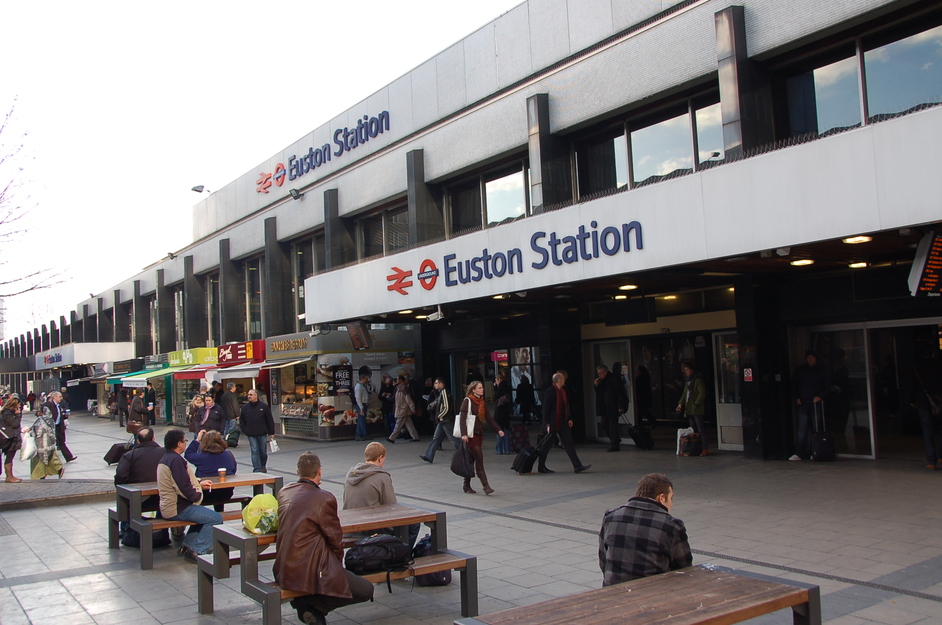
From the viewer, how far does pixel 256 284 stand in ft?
102

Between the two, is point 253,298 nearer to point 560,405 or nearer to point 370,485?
point 560,405

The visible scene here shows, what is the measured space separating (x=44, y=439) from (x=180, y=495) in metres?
8.44

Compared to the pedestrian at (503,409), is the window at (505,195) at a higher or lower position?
higher

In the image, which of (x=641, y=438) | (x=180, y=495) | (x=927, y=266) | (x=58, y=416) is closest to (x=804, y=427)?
(x=641, y=438)

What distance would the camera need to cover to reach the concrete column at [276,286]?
2742 centimetres

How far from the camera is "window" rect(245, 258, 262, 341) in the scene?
30.8 metres

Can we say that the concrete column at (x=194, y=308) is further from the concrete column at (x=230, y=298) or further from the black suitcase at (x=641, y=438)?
the black suitcase at (x=641, y=438)

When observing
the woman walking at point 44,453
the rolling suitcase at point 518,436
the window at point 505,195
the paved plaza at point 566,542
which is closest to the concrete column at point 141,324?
the woman walking at point 44,453

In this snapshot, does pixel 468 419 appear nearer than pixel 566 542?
No

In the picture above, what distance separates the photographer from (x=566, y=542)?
804cm

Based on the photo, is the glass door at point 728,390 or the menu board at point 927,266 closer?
the menu board at point 927,266

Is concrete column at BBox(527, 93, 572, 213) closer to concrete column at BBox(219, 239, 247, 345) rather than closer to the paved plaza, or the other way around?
the paved plaza

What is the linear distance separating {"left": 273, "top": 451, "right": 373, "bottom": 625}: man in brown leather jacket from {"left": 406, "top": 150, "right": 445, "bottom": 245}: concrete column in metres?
15.0

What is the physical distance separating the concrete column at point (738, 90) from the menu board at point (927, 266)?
13.3 ft
